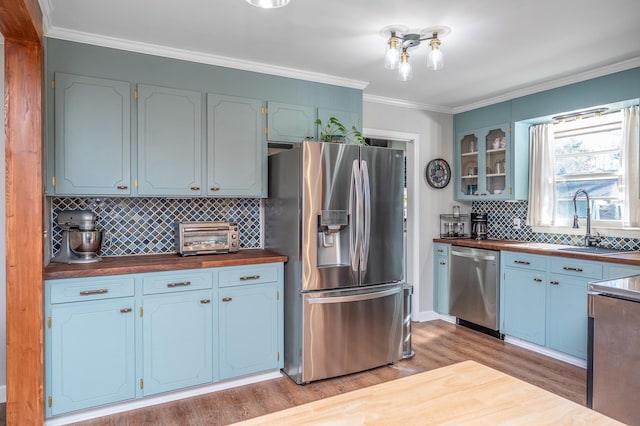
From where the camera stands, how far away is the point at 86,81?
2.70 metres

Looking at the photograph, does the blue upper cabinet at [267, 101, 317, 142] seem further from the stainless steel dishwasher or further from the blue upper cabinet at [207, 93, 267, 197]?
the stainless steel dishwasher

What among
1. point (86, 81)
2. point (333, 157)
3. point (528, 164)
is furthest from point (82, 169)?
point (528, 164)

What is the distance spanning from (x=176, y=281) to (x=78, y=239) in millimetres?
709

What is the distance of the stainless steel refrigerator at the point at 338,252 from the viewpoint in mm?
2965

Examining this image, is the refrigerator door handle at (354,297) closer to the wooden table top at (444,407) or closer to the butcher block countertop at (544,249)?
the butcher block countertop at (544,249)

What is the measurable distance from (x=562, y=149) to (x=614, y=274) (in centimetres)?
150

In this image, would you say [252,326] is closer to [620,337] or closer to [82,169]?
[82,169]

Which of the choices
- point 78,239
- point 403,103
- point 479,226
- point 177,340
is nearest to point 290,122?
point 403,103

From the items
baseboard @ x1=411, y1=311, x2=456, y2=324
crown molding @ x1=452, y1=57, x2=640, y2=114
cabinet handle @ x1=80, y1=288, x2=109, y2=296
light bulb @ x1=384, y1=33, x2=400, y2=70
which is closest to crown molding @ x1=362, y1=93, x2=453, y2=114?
crown molding @ x1=452, y1=57, x2=640, y2=114

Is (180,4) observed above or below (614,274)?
above

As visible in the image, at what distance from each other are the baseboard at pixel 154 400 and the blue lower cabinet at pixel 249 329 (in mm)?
96

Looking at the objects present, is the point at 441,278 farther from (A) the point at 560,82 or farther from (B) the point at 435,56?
(B) the point at 435,56

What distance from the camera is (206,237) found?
123 inches

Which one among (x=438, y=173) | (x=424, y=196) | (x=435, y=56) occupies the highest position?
(x=435, y=56)
